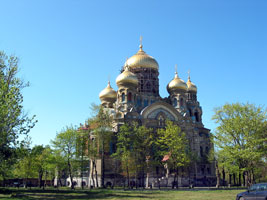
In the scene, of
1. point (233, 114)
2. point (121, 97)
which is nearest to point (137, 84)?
point (121, 97)

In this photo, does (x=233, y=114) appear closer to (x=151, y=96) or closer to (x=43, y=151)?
(x=151, y=96)

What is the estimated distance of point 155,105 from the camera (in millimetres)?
52938

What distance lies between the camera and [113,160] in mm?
47969

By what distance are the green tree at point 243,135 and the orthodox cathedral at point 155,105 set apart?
15.8 m

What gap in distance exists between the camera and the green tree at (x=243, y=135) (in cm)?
3167

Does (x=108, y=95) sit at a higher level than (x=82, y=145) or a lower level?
higher

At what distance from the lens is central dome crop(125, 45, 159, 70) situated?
60.9 m

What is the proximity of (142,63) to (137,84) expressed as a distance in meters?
7.20

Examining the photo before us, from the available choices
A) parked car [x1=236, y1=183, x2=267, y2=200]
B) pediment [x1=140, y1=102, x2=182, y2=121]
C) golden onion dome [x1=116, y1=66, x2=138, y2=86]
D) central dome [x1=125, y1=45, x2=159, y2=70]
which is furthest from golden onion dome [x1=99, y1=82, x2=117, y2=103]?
parked car [x1=236, y1=183, x2=267, y2=200]

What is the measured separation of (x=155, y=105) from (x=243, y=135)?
868 inches

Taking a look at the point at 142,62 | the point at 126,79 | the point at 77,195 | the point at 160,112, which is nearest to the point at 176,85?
the point at 142,62

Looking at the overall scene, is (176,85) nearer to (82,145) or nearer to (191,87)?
(191,87)

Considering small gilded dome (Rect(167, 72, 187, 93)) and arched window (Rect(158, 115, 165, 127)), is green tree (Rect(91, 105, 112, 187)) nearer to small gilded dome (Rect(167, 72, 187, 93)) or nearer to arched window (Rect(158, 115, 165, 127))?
arched window (Rect(158, 115, 165, 127))

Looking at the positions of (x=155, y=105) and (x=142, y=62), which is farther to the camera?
(x=142, y=62)
